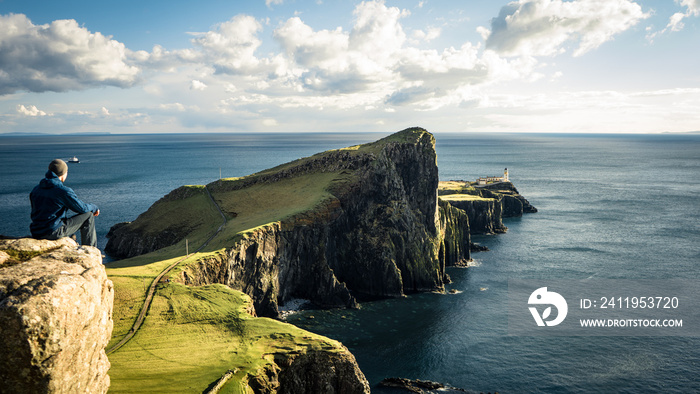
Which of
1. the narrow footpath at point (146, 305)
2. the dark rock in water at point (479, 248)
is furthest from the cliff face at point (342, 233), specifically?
the dark rock in water at point (479, 248)

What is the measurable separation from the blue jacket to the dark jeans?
0.19 metres

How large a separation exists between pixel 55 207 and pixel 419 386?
136 ft

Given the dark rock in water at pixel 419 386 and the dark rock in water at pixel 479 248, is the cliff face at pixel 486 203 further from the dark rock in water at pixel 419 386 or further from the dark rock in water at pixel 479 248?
the dark rock in water at pixel 419 386

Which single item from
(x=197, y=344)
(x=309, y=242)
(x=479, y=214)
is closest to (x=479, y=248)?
(x=479, y=214)

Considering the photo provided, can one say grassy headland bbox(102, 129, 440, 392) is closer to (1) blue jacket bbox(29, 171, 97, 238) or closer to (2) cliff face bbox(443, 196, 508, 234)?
(1) blue jacket bbox(29, 171, 97, 238)

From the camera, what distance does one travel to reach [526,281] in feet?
268

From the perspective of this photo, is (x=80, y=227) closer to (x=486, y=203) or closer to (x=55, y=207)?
(x=55, y=207)

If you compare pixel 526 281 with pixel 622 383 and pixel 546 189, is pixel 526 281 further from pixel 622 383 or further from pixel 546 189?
pixel 546 189

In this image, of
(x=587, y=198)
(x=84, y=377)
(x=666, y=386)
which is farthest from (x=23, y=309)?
(x=587, y=198)

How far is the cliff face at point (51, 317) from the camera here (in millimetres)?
11922

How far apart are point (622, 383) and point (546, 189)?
541ft

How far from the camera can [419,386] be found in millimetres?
46531

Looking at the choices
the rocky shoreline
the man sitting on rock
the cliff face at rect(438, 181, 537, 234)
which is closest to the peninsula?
the rocky shoreline

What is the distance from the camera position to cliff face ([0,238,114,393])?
39.1 feet
